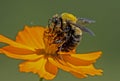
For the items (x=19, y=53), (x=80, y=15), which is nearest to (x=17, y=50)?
(x=19, y=53)

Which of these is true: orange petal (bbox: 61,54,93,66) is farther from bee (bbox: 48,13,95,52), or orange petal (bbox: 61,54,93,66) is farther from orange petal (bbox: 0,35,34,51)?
orange petal (bbox: 0,35,34,51)

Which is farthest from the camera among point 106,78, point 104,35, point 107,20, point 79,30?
point 107,20

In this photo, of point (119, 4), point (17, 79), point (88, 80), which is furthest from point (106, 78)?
point (119, 4)

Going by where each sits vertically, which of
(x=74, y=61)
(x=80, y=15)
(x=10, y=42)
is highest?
(x=10, y=42)

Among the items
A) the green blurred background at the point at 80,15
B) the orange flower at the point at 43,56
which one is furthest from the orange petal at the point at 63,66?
the green blurred background at the point at 80,15

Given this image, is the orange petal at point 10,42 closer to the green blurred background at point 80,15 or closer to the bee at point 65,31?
the bee at point 65,31

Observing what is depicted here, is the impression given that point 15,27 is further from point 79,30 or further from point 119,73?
point 79,30

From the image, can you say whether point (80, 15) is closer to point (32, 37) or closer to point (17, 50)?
point (32, 37)
